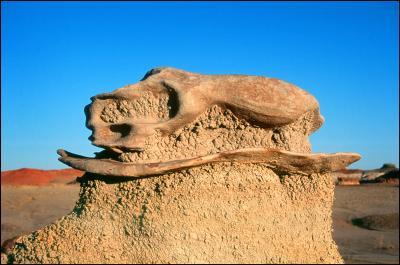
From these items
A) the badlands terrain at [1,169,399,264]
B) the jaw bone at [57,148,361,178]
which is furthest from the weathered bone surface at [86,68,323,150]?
the badlands terrain at [1,169,399,264]

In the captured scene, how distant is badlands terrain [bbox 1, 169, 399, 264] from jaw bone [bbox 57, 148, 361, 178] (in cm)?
629

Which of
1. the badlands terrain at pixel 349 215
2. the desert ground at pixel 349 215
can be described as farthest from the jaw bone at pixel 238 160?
the desert ground at pixel 349 215

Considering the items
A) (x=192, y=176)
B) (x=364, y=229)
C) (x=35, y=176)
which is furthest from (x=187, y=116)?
(x=35, y=176)

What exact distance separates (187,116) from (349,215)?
1357cm

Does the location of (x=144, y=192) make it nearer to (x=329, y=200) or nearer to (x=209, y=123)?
(x=209, y=123)

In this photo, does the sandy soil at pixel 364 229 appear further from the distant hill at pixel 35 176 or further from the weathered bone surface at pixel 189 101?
the distant hill at pixel 35 176

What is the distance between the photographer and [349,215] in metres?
15.8

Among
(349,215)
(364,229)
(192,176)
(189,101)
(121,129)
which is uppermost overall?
(189,101)

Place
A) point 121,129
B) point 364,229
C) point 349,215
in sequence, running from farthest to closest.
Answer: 1. point 349,215
2. point 364,229
3. point 121,129

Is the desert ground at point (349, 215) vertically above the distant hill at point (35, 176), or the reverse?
the distant hill at point (35, 176)

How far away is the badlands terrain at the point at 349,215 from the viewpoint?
12.0 meters

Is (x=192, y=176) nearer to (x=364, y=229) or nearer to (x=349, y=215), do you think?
(x=364, y=229)

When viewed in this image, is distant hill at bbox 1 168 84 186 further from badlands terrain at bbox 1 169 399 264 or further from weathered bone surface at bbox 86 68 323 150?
weathered bone surface at bbox 86 68 323 150

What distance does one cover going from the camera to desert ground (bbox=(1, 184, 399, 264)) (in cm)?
1192
